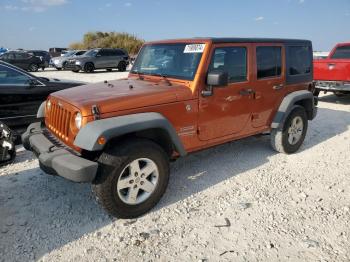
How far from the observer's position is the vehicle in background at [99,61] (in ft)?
68.4

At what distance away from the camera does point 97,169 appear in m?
2.99

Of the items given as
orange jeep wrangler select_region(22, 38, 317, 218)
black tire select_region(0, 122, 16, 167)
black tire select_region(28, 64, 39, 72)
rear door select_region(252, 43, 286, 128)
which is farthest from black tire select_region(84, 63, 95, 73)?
rear door select_region(252, 43, 286, 128)

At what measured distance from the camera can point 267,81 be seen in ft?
15.1

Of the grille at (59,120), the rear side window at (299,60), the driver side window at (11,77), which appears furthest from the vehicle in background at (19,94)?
the rear side window at (299,60)

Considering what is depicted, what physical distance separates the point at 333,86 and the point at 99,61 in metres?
16.1

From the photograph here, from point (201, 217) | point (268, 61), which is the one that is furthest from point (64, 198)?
point (268, 61)

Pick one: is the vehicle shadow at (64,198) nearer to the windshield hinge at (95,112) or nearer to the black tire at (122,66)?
the windshield hinge at (95,112)

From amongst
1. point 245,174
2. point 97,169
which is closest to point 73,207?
point 97,169

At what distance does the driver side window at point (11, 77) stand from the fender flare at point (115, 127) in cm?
365

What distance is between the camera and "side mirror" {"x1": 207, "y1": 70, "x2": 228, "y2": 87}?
3.58 meters

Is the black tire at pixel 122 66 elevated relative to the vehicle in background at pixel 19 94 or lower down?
elevated

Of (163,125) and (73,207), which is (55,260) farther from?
(163,125)

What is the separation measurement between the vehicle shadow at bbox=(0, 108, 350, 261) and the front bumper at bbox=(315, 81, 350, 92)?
13.9 ft

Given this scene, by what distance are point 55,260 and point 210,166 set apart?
2602mm
